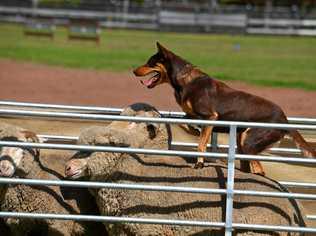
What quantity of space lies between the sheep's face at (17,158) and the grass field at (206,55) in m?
15.4

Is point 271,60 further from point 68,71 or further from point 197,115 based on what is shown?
point 197,115

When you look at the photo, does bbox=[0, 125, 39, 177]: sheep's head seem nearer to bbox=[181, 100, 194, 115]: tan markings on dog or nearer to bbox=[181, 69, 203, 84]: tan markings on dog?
bbox=[181, 100, 194, 115]: tan markings on dog

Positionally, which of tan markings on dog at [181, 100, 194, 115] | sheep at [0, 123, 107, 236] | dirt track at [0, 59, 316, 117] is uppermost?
tan markings on dog at [181, 100, 194, 115]

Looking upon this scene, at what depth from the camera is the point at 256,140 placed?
20.9 feet

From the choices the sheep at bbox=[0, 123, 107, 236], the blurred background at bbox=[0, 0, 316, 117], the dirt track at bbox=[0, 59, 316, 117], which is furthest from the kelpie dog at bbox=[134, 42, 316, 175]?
the blurred background at bbox=[0, 0, 316, 117]

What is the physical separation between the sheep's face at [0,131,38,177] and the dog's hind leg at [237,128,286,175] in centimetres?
180

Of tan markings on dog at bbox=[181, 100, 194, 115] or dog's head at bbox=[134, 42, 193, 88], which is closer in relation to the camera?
tan markings on dog at bbox=[181, 100, 194, 115]

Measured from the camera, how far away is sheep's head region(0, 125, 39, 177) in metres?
5.79

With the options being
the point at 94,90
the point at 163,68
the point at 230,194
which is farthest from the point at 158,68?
the point at 94,90

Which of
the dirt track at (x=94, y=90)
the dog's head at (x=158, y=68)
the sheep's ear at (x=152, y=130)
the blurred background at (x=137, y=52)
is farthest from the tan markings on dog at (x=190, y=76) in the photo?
the blurred background at (x=137, y=52)

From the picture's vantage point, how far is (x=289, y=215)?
578 cm

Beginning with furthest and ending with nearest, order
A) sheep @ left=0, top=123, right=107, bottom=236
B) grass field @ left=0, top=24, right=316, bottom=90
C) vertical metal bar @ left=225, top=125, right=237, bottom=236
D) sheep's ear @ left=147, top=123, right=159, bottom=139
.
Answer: grass field @ left=0, top=24, right=316, bottom=90
sheep's ear @ left=147, top=123, right=159, bottom=139
sheep @ left=0, top=123, right=107, bottom=236
vertical metal bar @ left=225, top=125, right=237, bottom=236

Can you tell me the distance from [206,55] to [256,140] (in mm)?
24144

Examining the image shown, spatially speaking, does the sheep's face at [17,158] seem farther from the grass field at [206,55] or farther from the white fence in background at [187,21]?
the white fence in background at [187,21]
